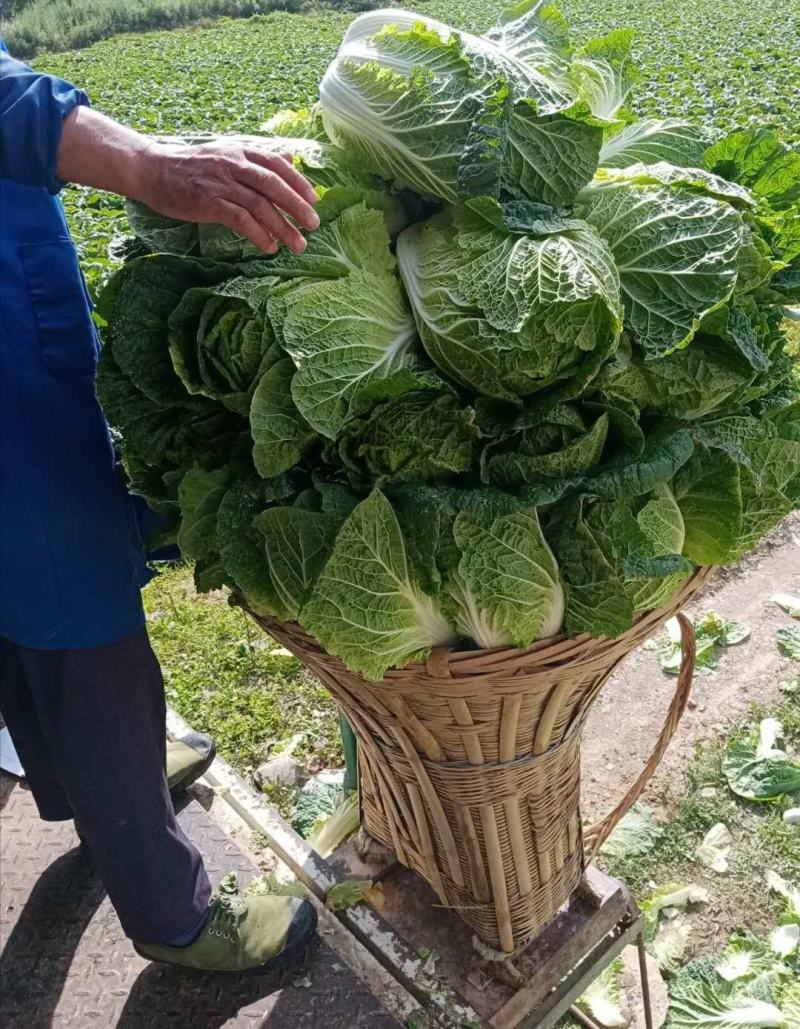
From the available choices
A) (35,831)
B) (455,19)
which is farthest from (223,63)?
(35,831)

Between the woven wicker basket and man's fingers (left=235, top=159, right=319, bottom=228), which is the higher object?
man's fingers (left=235, top=159, right=319, bottom=228)

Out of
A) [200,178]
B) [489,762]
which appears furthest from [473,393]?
[489,762]

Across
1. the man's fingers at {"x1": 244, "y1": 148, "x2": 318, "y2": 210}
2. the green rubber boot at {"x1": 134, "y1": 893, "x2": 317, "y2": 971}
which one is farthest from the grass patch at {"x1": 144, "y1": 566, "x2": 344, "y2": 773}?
the man's fingers at {"x1": 244, "y1": 148, "x2": 318, "y2": 210}

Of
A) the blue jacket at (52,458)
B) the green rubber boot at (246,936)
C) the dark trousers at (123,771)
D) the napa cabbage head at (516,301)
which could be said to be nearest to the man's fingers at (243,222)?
the napa cabbage head at (516,301)

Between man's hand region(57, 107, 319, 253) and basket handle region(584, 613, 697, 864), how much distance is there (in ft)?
3.58

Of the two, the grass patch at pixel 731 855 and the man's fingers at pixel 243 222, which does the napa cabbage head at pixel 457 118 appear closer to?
the man's fingers at pixel 243 222

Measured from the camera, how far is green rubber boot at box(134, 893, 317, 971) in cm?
224

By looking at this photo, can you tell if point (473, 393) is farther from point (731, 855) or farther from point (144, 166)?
point (731, 855)

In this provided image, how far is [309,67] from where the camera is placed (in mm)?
21906

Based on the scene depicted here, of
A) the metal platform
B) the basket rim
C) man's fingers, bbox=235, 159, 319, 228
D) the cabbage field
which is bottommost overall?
the metal platform

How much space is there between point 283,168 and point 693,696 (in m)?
2.50

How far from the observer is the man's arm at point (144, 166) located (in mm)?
1252

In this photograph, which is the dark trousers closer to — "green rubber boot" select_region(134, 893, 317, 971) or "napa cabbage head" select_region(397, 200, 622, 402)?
"green rubber boot" select_region(134, 893, 317, 971)

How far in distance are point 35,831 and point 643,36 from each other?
24229 millimetres
